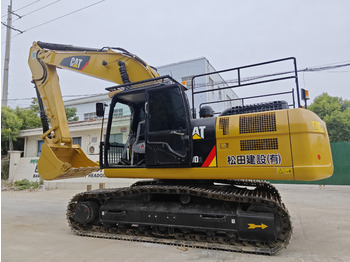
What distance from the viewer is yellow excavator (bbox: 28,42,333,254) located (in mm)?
3918

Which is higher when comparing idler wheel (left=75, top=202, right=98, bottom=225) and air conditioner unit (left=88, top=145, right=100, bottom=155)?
air conditioner unit (left=88, top=145, right=100, bottom=155)

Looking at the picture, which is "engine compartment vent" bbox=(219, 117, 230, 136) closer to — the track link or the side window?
the side window

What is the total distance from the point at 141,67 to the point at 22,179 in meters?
13.4

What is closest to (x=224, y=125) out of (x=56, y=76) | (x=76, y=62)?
(x=76, y=62)

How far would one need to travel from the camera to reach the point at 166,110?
469cm

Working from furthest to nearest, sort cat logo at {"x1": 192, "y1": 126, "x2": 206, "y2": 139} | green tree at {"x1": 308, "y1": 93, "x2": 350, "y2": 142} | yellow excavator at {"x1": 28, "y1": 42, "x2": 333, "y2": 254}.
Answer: green tree at {"x1": 308, "y1": 93, "x2": 350, "y2": 142}, cat logo at {"x1": 192, "y1": 126, "x2": 206, "y2": 139}, yellow excavator at {"x1": 28, "y1": 42, "x2": 333, "y2": 254}

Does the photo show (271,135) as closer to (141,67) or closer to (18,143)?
(141,67)

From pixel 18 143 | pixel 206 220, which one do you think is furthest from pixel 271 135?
pixel 18 143

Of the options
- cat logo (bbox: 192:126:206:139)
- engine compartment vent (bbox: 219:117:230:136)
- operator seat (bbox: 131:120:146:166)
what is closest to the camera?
→ engine compartment vent (bbox: 219:117:230:136)

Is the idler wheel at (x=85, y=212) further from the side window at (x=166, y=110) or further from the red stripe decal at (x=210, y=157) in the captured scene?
the red stripe decal at (x=210, y=157)

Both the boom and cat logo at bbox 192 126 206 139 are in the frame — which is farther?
the boom

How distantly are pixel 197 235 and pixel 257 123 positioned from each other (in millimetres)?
2044

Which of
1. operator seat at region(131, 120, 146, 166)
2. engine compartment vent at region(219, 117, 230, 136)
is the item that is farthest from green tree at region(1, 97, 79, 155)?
engine compartment vent at region(219, 117, 230, 136)

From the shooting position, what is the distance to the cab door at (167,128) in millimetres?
4457
